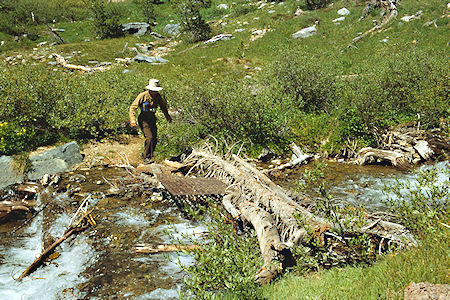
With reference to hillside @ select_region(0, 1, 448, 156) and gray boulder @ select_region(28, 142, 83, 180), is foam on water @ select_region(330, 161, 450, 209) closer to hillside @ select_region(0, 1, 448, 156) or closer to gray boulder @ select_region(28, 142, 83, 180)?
hillside @ select_region(0, 1, 448, 156)

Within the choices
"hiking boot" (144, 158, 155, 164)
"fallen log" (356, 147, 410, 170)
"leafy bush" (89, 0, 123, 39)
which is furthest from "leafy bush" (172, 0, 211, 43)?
"fallen log" (356, 147, 410, 170)

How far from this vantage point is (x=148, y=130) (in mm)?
11227

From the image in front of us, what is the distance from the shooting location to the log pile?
11172 millimetres

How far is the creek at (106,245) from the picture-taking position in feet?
17.3

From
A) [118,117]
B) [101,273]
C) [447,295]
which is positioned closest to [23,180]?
[118,117]

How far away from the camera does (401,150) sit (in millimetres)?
11898

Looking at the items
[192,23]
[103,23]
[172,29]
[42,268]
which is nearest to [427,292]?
[42,268]

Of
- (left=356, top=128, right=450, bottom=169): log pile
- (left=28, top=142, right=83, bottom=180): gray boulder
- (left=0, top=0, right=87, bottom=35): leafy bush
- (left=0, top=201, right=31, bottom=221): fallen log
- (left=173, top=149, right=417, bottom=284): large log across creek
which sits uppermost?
(left=0, top=0, right=87, bottom=35): leafy bush

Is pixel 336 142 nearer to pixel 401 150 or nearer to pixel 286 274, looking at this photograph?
pixel 401 150

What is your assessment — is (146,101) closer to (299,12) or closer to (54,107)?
(54,107)

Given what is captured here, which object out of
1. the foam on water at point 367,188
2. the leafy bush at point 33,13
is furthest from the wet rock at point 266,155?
the leafy bush at point 33,13

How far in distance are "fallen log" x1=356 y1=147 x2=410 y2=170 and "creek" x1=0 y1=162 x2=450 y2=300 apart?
1.31 m

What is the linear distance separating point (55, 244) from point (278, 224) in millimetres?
4563

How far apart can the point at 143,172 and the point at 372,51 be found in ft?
74.0
